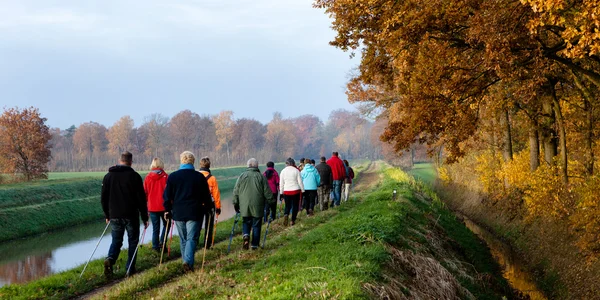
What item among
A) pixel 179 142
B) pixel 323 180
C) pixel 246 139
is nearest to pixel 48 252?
pixel 323 180

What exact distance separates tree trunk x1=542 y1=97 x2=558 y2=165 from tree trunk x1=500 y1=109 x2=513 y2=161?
11.4 ft

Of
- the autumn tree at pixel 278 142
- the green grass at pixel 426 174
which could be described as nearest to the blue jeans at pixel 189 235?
the green grass at pixel 426 174

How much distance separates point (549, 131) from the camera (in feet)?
59.2

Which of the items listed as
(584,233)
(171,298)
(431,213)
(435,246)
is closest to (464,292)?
(435,246)

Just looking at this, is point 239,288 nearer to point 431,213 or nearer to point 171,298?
point 171,298

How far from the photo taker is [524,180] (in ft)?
61.2

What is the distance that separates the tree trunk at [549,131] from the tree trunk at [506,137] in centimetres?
348

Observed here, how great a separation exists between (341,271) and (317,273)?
1.29 ft

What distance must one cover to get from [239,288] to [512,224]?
1457 centimetres

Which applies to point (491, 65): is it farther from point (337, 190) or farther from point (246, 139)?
point (246, 139)

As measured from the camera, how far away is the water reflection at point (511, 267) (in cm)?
1281

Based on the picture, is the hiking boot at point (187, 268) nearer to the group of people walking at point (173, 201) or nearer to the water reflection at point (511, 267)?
the group of people walking at point (173, 201)

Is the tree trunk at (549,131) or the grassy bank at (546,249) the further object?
the tree trunk at (549,131)

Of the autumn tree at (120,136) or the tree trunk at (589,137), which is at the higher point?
the autumn tree at (120,136)
